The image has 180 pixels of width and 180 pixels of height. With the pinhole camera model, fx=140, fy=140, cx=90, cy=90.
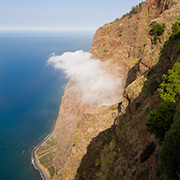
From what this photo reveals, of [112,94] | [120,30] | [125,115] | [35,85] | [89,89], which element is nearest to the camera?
[125,115]

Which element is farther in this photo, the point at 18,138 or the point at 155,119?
the point at 18,138

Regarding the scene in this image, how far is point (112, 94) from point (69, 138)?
31394 millimetres

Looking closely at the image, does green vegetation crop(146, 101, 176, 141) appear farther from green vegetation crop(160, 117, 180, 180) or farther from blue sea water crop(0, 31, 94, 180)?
blue sea water crop(0, 31, 94, 180)

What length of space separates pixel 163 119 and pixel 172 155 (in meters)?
4.71

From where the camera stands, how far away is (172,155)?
31.7ft

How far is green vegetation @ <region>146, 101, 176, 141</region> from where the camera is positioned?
44.1ft

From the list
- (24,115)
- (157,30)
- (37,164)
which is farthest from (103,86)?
(24,115)

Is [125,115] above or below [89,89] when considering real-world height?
above

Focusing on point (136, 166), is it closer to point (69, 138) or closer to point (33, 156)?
point (69, 138)

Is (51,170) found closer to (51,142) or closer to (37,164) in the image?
(37,164)

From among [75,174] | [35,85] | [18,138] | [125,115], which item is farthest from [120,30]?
[35,85]

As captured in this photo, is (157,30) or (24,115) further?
(24,115)

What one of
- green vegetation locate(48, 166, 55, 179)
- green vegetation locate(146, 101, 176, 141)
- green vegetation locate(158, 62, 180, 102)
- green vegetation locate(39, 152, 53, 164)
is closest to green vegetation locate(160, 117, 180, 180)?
green vegetation locate(146, 101, 176, 141)

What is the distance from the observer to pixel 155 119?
561 inches
